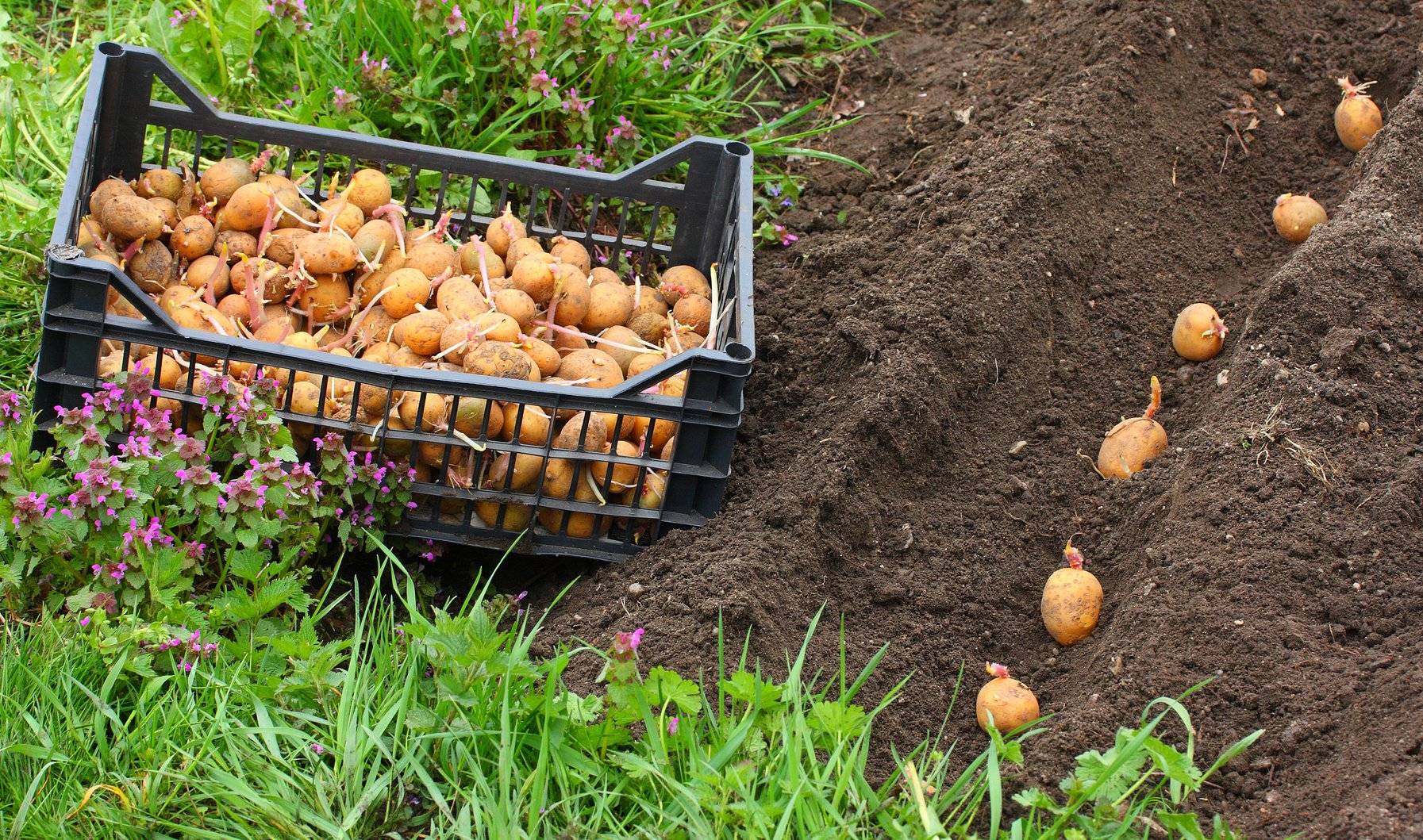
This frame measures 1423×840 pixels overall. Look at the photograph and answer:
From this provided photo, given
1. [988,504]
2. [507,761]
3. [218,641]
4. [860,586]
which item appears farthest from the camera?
[988,504]

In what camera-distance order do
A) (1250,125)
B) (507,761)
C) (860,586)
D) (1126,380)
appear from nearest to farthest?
(507,761) < (860,586) < (1126,380) < (1250,125)

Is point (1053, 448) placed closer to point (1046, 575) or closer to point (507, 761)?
point (1046, 575)

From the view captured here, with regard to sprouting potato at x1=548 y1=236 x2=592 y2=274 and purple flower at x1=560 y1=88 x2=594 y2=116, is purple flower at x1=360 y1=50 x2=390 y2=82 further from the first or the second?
sprouting potato at x1=548 y1=236 x2=592 y2=274

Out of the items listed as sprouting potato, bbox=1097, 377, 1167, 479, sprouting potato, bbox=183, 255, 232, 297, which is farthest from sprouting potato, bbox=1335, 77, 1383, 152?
sprouting potato, bbox=183, 255, 232, 297

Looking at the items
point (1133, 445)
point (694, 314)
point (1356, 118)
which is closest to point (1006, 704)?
Answer: point (1133, 445)

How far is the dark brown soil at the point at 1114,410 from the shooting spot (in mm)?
2252

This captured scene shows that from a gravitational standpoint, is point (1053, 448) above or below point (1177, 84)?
below

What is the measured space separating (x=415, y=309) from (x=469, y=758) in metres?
1.17

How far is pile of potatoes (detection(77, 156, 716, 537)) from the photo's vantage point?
267cm

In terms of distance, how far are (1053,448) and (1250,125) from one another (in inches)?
55.3

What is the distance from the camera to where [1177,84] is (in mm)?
3766

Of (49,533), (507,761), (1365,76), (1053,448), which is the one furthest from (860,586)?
(1365,76)

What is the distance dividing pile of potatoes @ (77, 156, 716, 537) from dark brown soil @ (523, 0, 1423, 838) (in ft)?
0.88

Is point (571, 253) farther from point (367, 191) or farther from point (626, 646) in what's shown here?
point (626, 646)
